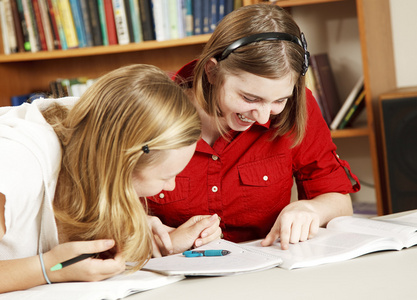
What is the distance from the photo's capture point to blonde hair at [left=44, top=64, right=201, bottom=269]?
91 centimetres

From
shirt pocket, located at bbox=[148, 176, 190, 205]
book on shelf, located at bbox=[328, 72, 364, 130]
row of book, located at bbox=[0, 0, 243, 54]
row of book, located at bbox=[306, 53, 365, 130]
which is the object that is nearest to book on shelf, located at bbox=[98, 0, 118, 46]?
row of book, located at bbox=[0, 0, 243, 54]

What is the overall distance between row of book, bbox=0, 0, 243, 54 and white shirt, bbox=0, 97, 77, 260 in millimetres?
1174

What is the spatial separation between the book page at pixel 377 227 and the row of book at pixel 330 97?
862 mm

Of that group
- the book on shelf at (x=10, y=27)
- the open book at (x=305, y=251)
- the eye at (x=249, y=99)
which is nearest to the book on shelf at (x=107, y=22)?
the book on shelf at (x=10, y=27)

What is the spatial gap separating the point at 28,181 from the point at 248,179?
1.92ft

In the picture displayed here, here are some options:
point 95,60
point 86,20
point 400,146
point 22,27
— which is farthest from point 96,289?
point 95,60

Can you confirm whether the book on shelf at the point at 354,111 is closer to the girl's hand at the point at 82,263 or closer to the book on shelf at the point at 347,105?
the book on shelf at the point at 347,105

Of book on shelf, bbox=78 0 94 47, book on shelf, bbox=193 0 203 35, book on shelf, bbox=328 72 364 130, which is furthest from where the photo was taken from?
book on shelf, bbox=78 0 94 47

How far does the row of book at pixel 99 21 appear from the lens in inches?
82.0

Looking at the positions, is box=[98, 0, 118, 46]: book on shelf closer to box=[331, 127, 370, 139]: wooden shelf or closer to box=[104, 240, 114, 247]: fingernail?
box=[331, 127, 370, 139]: wooden shelf

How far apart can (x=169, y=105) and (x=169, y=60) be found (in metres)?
1.49

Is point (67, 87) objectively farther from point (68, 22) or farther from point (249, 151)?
point (249, 151)

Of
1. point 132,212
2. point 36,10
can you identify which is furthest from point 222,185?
point 36,10

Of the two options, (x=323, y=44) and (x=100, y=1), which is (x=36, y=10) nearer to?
(x=100, y=1)
